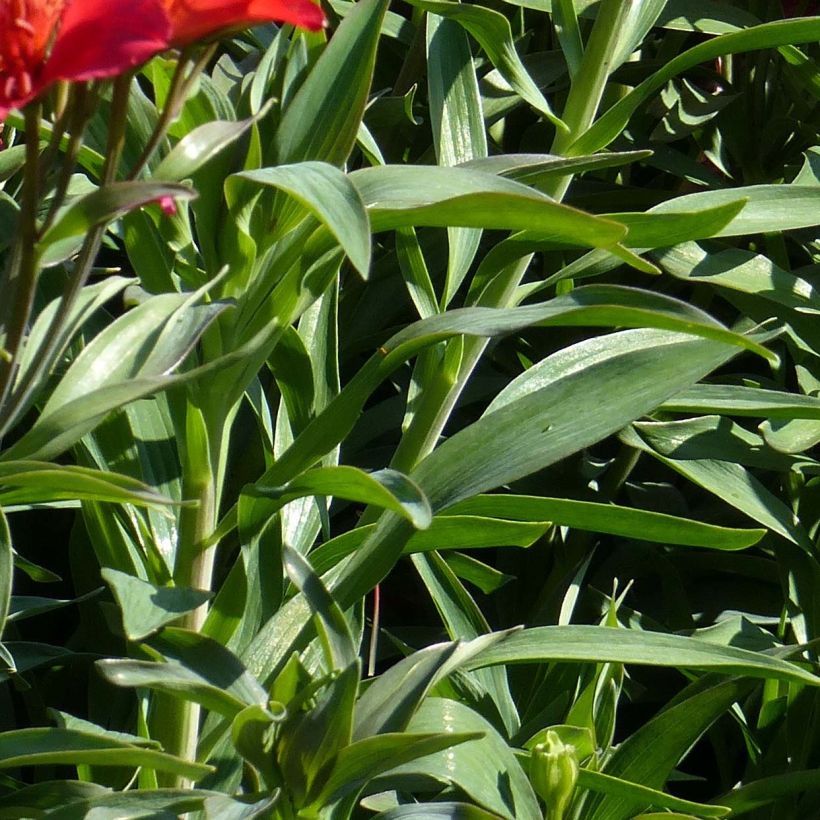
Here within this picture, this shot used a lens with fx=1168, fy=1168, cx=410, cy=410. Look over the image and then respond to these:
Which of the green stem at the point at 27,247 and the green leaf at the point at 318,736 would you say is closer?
the green stem at the point at 27,247

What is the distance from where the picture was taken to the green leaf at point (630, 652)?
2.14 feet

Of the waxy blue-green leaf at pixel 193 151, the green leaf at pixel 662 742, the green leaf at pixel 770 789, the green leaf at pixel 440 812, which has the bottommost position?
the green leaf at pixel 770 789

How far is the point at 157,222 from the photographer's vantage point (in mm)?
666

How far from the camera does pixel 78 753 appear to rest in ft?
1.75

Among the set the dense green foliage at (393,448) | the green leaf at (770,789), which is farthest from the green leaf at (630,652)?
the green leaf at (770,789)

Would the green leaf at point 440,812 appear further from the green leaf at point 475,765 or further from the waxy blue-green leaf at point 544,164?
the waxy blue-green leaf at point 544,164

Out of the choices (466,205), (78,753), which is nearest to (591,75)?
(466,205)

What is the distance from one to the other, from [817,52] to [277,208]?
0.72 m

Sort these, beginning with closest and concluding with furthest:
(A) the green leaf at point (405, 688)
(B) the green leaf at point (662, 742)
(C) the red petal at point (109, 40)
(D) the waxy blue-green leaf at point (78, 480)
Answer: (C) the red petal at point (109, 40) → (D) the waxy blue-green leaf at point (78, 480) → (A) the green leaf at point (405, 688) → (B) the green leaf at point (662, 742)

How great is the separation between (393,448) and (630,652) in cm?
40

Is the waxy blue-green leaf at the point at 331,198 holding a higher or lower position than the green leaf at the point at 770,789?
higher

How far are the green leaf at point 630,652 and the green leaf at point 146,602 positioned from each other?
0.63ft

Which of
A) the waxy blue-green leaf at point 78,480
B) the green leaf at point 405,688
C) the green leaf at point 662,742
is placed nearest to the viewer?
the waxy blue-green leaf at point 78,480

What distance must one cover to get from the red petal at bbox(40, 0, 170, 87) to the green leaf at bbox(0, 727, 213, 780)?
300mm
